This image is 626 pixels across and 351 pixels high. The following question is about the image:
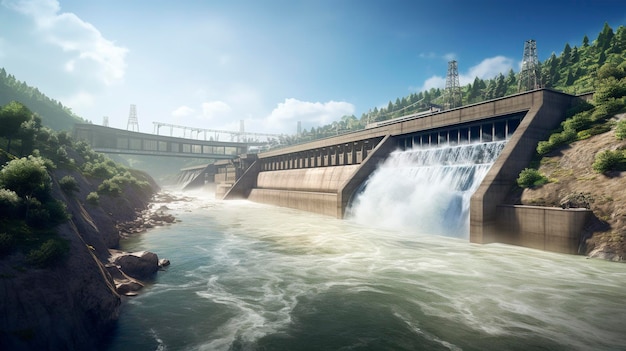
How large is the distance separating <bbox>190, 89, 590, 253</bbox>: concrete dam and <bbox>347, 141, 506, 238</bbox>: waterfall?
1.63 ft

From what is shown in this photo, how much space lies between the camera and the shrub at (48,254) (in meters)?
9.05

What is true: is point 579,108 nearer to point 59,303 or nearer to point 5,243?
point 59,303

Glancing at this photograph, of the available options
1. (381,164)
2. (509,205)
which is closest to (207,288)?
(509,205)

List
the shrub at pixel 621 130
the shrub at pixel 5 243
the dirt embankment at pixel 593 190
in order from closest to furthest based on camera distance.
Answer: the shrub at pixel 5 243
the dirt embankment at pixel 593 190
the shrub at pixel 621 130

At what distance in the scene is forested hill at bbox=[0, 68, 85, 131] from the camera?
518 ft

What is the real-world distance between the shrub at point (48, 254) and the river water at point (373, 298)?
3092 millimetres

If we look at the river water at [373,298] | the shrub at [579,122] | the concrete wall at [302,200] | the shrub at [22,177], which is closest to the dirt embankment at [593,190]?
the river water at [373,298]

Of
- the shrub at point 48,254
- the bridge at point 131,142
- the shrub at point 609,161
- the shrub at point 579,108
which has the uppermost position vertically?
the bridge at point 131,142

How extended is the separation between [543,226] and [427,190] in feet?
38.2

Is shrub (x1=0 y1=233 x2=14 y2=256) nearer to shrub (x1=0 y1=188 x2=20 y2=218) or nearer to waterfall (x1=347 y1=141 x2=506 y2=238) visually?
shrub (x1=0 y1=188 x2=20 y2=218)

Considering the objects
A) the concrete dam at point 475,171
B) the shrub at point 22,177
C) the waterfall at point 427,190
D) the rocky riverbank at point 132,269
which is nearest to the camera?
the shrub at point 22,177

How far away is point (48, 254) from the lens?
9312mm

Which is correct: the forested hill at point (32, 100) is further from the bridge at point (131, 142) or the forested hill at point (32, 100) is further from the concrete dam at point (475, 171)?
the concrete dam at point (475, 171)

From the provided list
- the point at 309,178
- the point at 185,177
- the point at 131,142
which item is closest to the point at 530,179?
the point at 309,178
